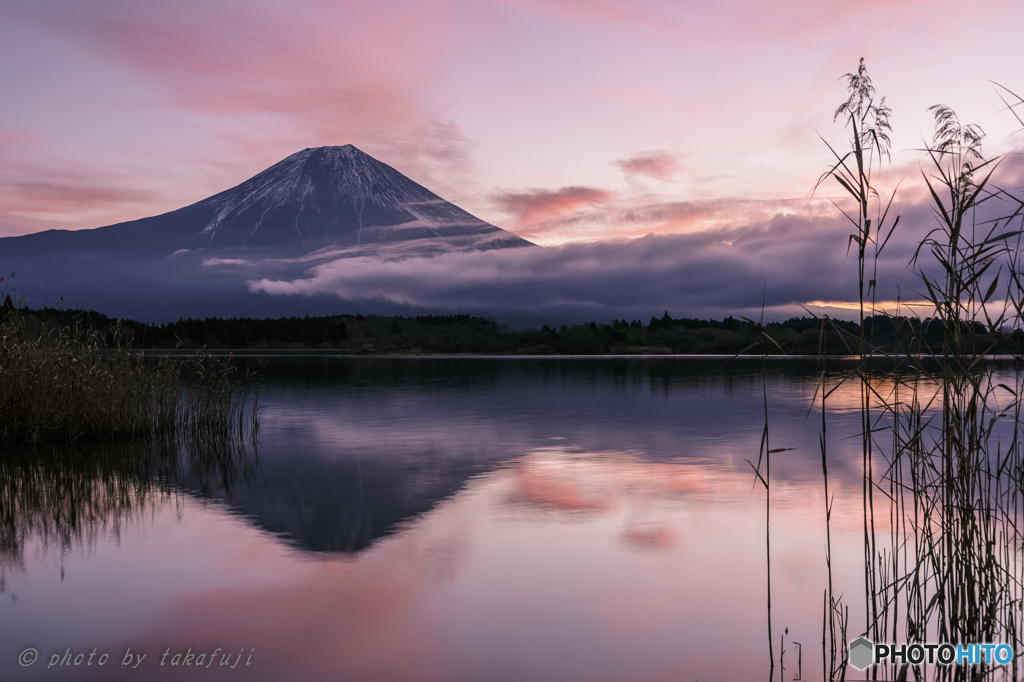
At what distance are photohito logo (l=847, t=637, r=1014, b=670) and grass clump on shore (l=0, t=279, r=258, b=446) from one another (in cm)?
1406

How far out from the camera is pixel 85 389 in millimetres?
14625

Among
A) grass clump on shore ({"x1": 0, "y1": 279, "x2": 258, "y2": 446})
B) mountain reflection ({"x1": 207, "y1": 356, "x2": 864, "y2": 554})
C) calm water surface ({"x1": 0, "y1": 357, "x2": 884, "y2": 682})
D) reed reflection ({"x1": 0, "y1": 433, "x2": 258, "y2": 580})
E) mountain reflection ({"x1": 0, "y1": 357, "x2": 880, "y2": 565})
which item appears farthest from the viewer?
grass clump on shore ({"x1": 0, "y1": 279, "x2": 258, "y2": 446})

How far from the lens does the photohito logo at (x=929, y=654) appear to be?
173 inches

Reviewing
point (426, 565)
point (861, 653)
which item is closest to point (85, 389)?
point (426, 565)

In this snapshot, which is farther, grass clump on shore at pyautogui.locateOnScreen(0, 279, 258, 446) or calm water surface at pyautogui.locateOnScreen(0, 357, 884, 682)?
grass clump on shore at pyautogui.locateOnScreen(0, 279, 258, 446)

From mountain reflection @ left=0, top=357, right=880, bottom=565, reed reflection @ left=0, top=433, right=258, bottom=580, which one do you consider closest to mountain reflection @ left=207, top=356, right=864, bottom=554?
mountain reflection @ left=0, top=357, right=880, bottom=565

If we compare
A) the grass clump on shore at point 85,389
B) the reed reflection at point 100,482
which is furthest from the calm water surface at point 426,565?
the grass clump on shore at point 85,389

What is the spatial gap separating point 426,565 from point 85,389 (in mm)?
10571

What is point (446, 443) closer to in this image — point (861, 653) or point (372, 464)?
point (372, 464)

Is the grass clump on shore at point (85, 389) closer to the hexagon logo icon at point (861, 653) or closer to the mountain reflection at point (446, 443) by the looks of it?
the mountain reflection at point (446, 443)

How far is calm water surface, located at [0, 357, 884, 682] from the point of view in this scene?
554 cm

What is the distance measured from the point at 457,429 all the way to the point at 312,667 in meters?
15.5

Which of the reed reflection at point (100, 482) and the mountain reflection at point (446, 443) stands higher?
Result: the reed reflection at point (100, 482)

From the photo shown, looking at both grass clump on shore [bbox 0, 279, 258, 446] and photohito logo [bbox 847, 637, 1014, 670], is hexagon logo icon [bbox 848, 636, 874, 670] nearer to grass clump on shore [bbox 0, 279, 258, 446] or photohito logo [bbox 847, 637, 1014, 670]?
photohito logo [bbox 847, 637, 1014, 670]
